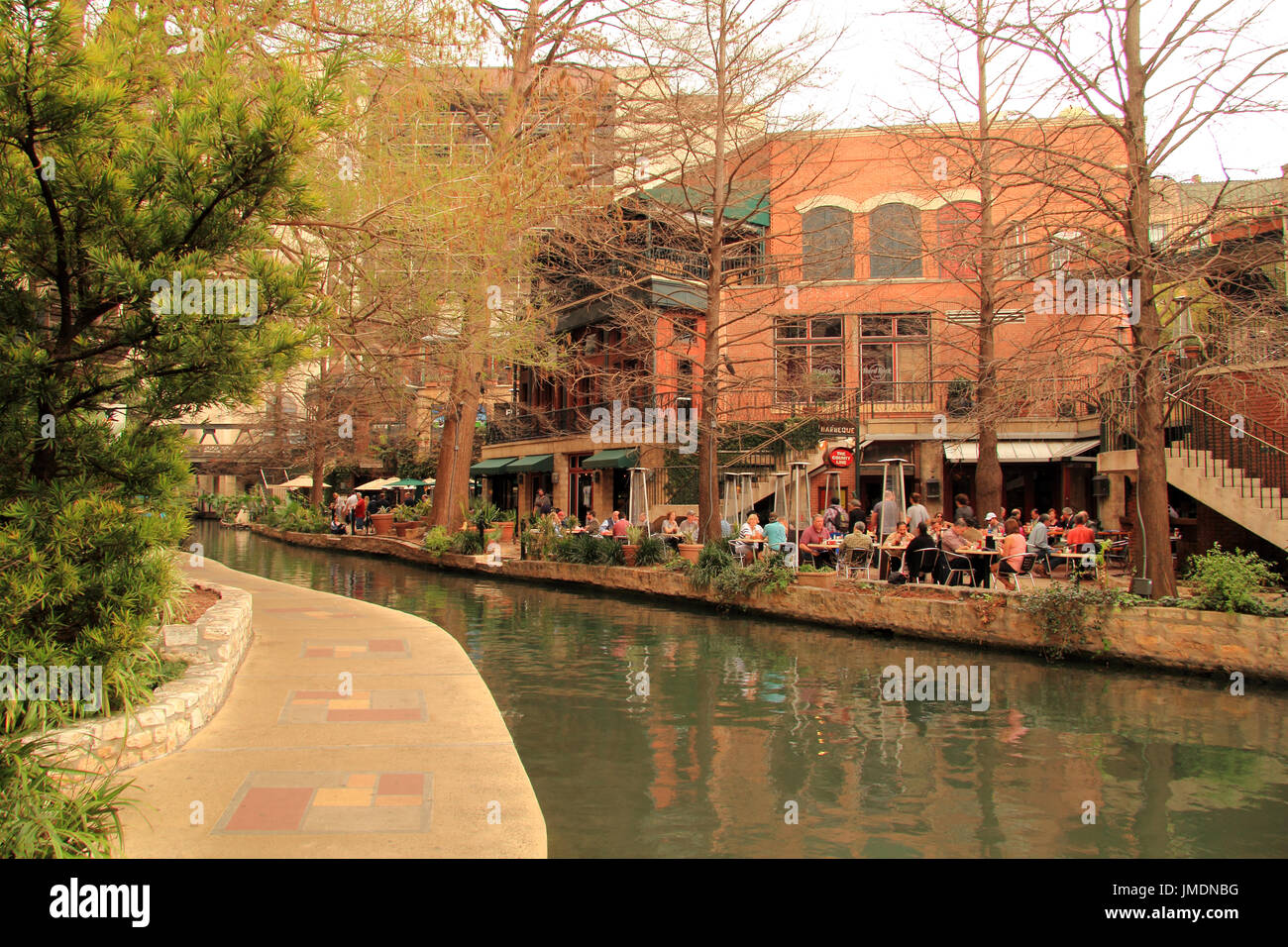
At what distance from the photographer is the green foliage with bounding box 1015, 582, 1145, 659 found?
39.1 ft

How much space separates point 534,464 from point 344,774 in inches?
1107

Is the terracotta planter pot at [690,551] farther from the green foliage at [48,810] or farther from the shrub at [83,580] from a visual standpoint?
the green foliage at [48,810]

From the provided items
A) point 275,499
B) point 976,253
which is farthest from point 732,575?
point 275,499

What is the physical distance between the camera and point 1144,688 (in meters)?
10.7

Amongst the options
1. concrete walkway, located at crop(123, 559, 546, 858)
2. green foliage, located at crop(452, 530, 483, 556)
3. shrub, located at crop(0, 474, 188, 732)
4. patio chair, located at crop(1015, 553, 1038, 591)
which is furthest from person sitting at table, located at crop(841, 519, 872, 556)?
green foliage, located at crop(452, 530, 483, 556)

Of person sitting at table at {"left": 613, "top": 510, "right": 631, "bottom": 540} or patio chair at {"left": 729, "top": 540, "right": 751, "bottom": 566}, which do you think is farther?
person sitting at table at {"left": 613, "top": 510, "right": 631, "bottom": 540}

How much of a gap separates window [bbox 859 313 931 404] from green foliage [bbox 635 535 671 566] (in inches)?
428

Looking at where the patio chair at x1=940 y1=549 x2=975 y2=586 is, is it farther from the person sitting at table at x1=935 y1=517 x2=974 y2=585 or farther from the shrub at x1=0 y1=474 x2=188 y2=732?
the shrub at x1=0 y1=474 x2=188 y2=732

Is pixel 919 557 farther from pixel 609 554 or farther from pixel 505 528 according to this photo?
pixel 505 528

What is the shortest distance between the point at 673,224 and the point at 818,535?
21.3ft

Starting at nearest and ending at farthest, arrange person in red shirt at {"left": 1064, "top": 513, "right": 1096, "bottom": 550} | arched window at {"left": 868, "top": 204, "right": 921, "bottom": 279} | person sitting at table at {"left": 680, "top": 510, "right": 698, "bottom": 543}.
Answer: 1. person in red shirt at {"left": 1064, "top": 513, "right": 1096, "bottom": 550}
2. person sitting at table at {"left": 680, "top": 510, "right": 698, "bottom": 543}
3. arched window at {"left": 868, "top": 204, "right": 921, "bottom": 279}

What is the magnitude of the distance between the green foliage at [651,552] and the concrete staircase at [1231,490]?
9.08 meters

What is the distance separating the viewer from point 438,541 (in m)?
26.2
